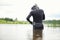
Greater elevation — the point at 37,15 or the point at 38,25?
the point at 37,15

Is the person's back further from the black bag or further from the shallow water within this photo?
the shallow water

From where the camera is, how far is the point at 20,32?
3.33 meters

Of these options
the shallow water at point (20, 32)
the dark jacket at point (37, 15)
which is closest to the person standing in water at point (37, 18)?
the dark jacket at point (37, 15)

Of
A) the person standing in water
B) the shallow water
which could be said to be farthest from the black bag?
the shallow water

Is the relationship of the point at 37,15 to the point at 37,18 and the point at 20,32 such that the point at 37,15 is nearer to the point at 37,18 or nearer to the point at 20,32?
the point at 37,18

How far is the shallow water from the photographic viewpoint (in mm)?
3084

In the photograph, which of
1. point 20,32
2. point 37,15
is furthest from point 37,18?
point 20,32

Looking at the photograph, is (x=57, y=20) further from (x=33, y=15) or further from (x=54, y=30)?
(x=33, y=15)

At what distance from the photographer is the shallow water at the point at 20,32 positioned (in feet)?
10.1

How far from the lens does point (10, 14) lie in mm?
3047

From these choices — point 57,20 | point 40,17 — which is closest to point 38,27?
point 40,17

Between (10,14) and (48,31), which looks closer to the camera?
(10,14)

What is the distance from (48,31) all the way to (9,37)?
2.21ft

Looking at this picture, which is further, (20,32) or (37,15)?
(20,32)
